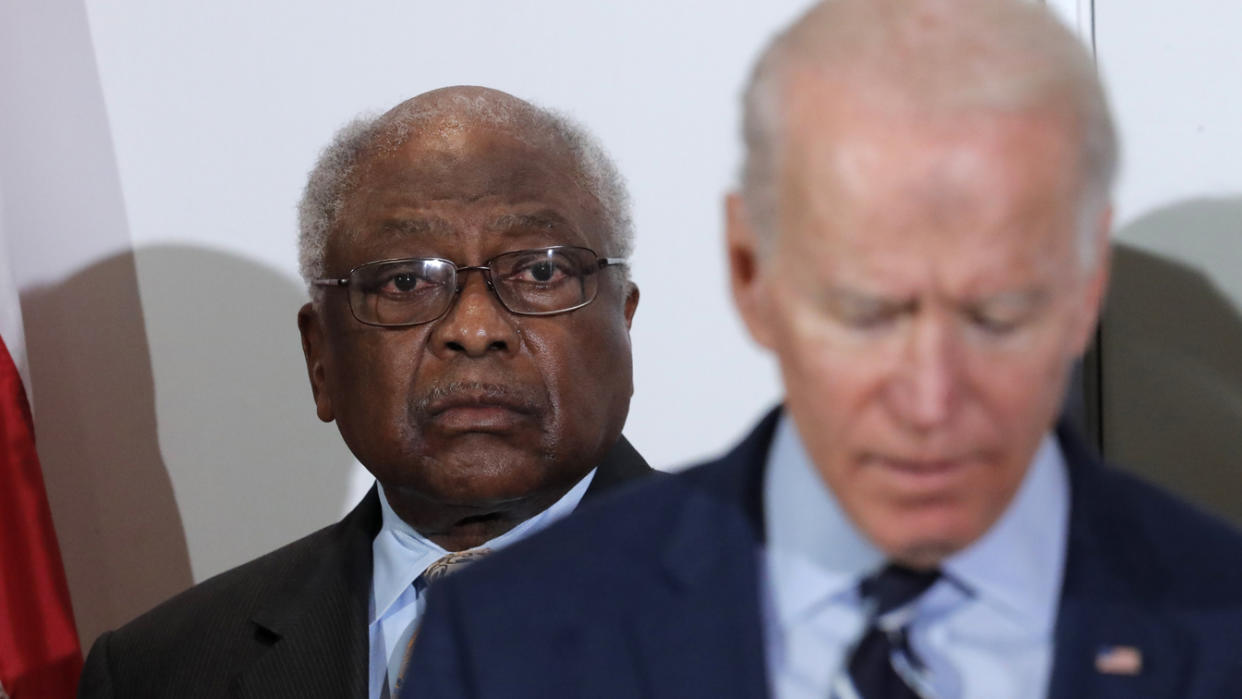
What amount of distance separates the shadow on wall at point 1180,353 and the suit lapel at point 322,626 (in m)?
0.99

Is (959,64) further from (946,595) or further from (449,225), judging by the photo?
(449,225)

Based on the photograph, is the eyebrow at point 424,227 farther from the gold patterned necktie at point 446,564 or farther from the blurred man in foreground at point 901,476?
the blurred man in foreground at point 901,476

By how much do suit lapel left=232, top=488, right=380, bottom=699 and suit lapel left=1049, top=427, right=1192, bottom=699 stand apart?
3.70 ft

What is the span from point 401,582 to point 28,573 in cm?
82

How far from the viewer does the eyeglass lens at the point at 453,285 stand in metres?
1.92

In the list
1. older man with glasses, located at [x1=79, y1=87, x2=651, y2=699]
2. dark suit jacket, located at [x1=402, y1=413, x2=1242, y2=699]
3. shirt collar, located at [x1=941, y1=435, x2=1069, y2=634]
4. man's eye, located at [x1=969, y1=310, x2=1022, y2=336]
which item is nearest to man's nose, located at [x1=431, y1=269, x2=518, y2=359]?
older man with glasses, located at [x1=79, y1=87, x2=651, y2=699]

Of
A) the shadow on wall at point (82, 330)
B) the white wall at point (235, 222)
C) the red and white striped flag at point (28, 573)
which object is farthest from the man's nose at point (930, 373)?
the shadow on wall at point (82, 330)

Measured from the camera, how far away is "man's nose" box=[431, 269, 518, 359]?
6.22 feet

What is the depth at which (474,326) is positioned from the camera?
1.90 meters

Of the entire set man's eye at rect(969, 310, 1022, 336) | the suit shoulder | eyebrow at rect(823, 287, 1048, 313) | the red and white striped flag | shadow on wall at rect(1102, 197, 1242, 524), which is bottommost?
the red and white striped flag

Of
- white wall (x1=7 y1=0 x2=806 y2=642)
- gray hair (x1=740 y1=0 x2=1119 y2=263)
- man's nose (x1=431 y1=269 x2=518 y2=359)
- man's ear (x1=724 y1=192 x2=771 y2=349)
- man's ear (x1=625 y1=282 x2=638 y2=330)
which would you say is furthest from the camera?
white wall (x1=7 y1=0 x2=806 y2=642)

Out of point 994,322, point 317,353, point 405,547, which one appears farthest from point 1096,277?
point 317,353

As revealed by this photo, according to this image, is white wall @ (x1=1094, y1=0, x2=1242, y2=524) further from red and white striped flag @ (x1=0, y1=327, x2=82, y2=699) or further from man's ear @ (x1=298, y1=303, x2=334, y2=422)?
red and white striped flag @ (x1=0, y1=327, x2=82, y2=699)

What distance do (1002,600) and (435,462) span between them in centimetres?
99
